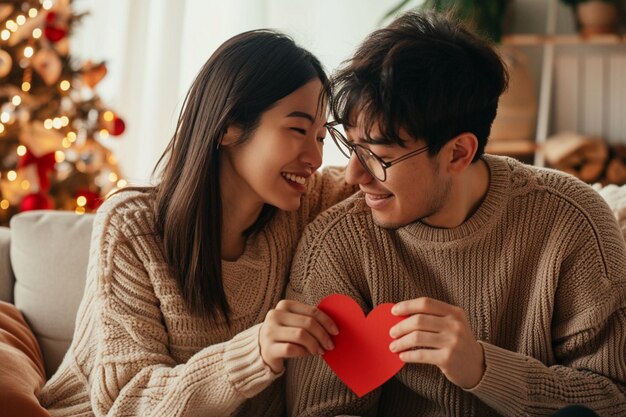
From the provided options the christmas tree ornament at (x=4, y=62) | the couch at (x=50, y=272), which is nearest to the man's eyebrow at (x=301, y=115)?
the couch at (x=50, y=272)

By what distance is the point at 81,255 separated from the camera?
2.24 meters

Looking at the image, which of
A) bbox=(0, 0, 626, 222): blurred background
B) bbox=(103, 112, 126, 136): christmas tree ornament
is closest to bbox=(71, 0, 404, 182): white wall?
bbox=(0, 0, 626, 222): blurred background

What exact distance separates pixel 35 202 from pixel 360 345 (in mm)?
2138

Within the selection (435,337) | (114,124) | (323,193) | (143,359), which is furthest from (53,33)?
(435,337)

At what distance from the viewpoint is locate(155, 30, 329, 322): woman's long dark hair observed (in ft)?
5.88

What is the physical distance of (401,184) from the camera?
5.53 feet

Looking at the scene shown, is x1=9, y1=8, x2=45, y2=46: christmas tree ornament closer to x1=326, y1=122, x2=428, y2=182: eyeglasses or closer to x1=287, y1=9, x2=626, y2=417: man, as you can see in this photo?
x1=287, y1=9, x2=626, y2=417: man

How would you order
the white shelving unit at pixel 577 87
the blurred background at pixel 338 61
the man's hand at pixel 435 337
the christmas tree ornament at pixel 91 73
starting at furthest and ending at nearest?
the white shelving unit at pixel 577 87
the blurred background at pixel 338 61
the christmas tree ornament at pixel 91 73
the man's hand at pixel 435 337

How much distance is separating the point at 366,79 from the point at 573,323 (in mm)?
639

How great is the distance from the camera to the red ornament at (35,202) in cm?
334

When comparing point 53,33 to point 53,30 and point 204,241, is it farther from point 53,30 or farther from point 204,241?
point 204,241

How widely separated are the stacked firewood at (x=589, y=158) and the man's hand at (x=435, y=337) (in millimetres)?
3075

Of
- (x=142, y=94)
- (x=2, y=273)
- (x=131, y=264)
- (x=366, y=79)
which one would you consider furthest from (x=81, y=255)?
(x=142, y=94)

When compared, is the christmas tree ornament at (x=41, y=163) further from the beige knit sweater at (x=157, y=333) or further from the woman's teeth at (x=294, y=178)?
the woman's teeth at (x=294, y=178)
